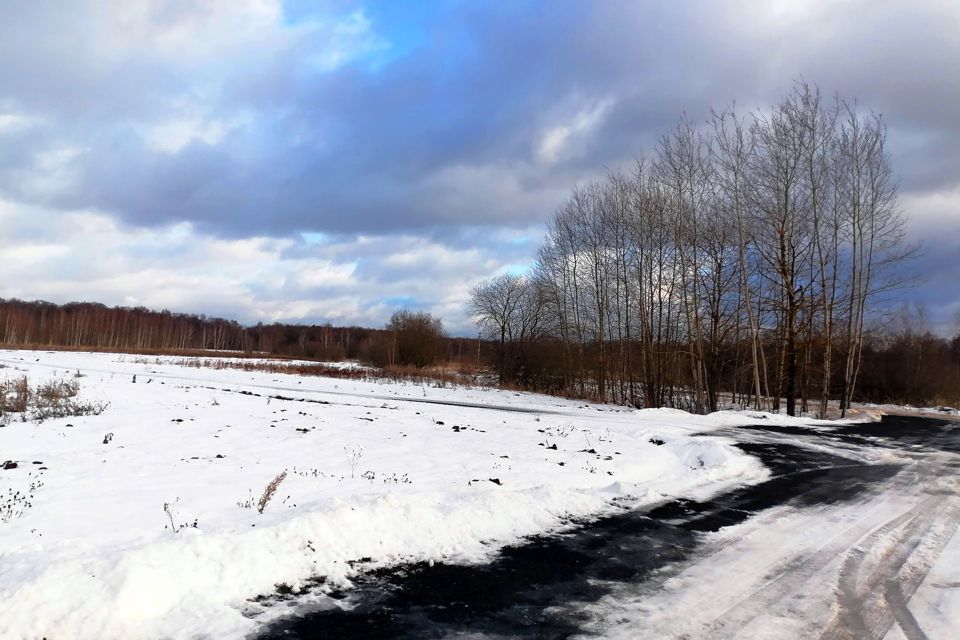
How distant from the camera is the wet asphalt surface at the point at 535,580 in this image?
4.02 meters

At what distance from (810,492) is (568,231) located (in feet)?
86.6

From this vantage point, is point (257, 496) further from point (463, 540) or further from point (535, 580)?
point (535, 580)

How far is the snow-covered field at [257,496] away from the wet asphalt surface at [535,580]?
368mm

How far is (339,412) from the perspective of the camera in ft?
57.4

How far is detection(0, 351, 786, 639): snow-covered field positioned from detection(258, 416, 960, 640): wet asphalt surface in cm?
37

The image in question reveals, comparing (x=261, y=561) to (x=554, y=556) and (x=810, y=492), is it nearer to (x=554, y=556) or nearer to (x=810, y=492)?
(x=554, y=556)

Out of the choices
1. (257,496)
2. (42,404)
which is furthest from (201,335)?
(257,496)

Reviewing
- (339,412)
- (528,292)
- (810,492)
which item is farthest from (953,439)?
(528,292)

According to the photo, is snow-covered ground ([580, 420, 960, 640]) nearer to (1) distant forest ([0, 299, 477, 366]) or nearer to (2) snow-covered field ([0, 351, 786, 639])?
(2) snow-covered field ([0, 351, 786, 639])

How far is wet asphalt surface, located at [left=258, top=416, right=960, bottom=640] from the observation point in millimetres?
4016

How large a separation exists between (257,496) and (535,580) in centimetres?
403

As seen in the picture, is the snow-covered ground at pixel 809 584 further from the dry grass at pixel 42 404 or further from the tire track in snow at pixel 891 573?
the dry grass at pixel 42 404

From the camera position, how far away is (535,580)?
494 centimetres

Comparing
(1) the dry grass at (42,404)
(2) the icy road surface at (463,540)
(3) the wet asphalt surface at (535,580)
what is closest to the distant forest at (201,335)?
(1) the dry grass at (42,404)
